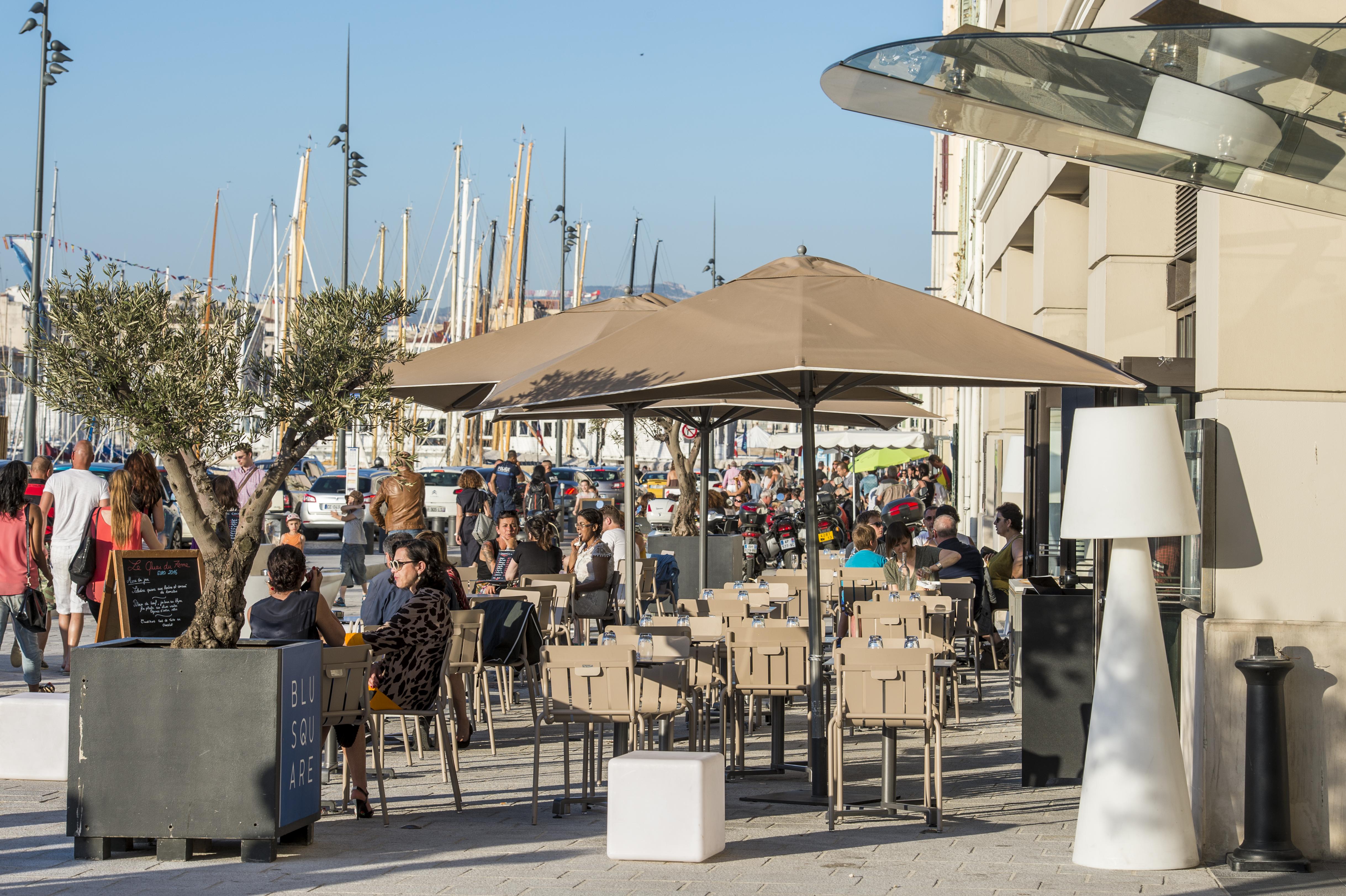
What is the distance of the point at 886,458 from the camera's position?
3209cm

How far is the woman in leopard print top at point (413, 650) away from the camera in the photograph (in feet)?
27.0

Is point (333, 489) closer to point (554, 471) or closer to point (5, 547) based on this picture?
point (554, 471)

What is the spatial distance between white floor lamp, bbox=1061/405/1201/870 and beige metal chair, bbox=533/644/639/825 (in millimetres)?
2240

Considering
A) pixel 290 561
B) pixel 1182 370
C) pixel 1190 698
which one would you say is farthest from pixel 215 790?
pixel 1182 370

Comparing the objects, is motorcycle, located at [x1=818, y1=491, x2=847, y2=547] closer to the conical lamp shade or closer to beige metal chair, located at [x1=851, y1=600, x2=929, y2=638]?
beige metal chair, located at [x1=851, y1=600, x2=929, y2=638]

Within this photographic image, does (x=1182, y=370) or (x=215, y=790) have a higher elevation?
(x=1182, y=370)

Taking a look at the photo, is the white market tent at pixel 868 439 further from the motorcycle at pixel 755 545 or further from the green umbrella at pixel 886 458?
the motorcycle at pixel 755 545

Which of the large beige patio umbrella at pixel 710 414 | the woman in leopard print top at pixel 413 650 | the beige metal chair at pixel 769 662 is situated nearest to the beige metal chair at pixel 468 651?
the woman in leopard print top at pixel 413 650

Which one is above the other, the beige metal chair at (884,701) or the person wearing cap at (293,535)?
the person wearing cap at (293,535)

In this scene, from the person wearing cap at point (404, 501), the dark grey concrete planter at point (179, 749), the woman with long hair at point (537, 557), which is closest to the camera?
the dark grey concrete planter at point (179, 749)

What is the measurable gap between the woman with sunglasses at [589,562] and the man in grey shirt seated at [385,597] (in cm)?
303

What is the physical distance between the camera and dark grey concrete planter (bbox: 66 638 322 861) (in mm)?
6570

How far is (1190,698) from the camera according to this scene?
7477mm

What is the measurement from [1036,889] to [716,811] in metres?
1.43
